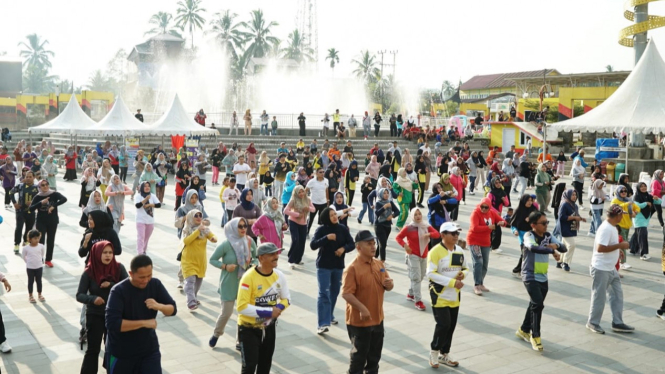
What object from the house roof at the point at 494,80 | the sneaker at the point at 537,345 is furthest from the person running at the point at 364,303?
the house roof at the point at 494,80

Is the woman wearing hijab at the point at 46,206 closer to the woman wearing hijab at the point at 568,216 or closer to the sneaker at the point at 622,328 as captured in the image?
the woman wearing hijab at the point at 568,216

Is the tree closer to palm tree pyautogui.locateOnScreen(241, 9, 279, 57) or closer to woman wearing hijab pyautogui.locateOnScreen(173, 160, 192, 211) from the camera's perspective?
palm tree pyautogui.locateOnScreen(241, 9, 279, 57)

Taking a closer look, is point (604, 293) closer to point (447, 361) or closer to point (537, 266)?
point (537, 266)

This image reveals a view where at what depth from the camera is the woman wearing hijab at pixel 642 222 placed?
40.7 feet

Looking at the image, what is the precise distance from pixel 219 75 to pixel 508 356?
74466mm

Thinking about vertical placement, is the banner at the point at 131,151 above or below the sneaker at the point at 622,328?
above

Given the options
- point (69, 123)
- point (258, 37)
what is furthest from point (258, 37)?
point (69, 123)

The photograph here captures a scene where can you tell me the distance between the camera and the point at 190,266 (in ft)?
28.3

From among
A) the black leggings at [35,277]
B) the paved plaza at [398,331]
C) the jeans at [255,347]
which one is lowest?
the paved plaza at [398,331]

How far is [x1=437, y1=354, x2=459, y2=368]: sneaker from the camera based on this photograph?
6.90m

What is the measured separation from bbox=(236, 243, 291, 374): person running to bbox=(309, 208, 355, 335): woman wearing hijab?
219cm

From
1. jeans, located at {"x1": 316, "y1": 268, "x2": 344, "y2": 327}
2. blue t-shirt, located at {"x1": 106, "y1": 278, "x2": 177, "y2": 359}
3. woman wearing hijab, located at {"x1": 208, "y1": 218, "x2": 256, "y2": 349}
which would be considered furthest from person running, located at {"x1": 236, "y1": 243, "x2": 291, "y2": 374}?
jeans, located at {"x1": 316, "y1": 268, "x2": 344, "y2": 327}

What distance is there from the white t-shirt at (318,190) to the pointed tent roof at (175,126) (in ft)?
49.9

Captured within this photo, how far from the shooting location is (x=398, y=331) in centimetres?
813
